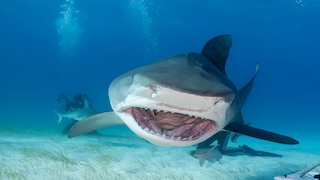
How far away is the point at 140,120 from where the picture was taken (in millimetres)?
2844

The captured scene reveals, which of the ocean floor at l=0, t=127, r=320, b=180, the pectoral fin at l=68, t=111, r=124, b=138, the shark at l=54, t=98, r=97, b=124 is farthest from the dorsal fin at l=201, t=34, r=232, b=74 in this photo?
the shark at l=54, t=98, r=97, b=124

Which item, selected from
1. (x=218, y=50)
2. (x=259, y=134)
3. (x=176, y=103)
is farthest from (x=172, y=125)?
(x=218, y=50)

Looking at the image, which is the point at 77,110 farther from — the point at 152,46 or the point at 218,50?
the point at 152,46

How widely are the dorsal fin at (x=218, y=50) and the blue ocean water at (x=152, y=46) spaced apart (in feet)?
11.1

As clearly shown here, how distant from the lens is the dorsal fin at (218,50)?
4.42 m

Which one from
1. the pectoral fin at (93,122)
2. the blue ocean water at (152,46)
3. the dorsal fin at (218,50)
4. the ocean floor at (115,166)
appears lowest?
the ocean floor at (115,166)

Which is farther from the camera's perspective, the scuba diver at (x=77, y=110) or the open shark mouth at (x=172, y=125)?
the scuba diver at (x=77, y=110)

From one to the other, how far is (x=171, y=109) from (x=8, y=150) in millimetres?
5461

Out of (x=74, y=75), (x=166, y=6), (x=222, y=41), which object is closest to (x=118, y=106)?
(x=222, y=41)

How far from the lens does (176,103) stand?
7.48 feet

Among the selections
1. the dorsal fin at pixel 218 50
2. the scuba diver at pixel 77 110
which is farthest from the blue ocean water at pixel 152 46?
the scuba diver at pixel 77 110

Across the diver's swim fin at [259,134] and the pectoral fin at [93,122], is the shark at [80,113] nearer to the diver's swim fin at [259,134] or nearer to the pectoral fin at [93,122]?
the pectoral fin at [93,122]

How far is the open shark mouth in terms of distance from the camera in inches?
110

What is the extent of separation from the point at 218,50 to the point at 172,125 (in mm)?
1991
